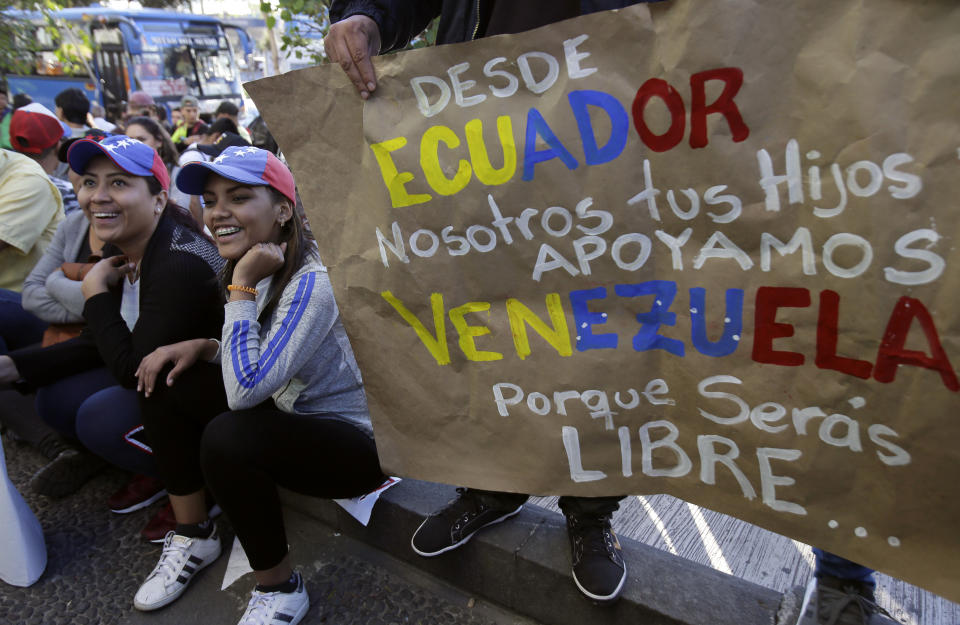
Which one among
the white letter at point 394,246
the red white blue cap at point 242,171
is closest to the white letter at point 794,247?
the white letter at point 394,246

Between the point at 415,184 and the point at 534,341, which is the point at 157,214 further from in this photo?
the point at 534,341

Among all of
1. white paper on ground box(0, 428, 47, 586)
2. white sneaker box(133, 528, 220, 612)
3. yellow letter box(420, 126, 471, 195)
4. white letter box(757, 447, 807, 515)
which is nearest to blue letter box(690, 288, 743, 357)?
white letter box(757, 447, 807, 515)

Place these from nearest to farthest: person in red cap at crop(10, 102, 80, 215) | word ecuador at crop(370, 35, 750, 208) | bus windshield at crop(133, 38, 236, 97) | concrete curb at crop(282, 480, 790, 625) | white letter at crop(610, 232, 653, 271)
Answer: word ecuador at crop(370, 35, 750, 208)
white letter at crop(610, 232, 653, 271)
concrete curb at crop(282, 480, 790, 625)
person in red cap at crop(10, 102, 80, 215)
bus windshield at crop(133, 38, 236, 97)

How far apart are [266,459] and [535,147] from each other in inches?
47.3

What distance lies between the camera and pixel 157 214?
8.04 ft

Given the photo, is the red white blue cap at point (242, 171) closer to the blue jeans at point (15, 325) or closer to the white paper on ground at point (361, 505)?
the white paper on ground at point (361, 505)

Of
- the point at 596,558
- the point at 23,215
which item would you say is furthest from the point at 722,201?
the point at 23,215

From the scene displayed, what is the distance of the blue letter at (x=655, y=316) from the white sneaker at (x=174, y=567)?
173cm

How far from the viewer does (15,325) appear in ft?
10.4

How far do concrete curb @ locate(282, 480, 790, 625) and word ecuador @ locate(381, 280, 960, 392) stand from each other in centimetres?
75

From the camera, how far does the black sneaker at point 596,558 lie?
1658 millimetres

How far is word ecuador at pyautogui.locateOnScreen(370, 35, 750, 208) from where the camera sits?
114 centimetres

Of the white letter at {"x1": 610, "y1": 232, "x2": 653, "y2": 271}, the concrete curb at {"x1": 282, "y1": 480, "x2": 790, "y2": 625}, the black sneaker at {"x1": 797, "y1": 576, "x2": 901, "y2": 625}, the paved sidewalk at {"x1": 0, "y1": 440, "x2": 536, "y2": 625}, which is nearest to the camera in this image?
the white letter at {"x1": 610, "y1": 232, "x2": 653, "y2": 271}

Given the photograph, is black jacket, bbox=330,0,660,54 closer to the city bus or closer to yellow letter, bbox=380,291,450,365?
yellow letter, bbox=380,291,450,365
